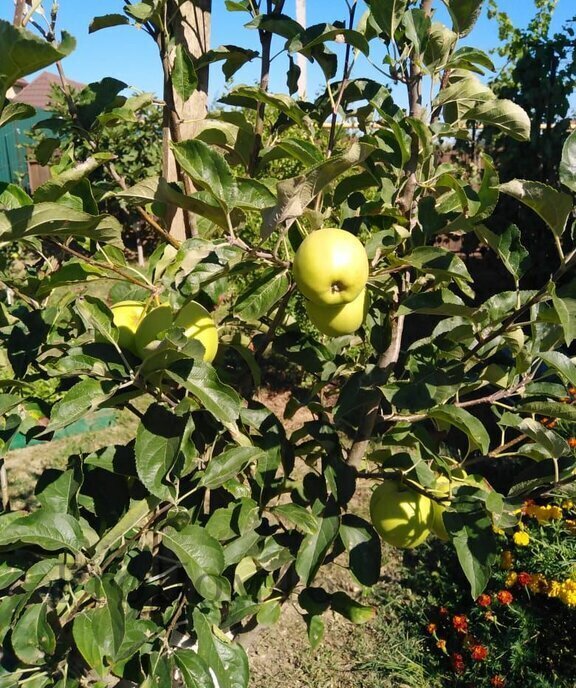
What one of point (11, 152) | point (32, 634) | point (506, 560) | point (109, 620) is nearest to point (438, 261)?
point (109, 620)

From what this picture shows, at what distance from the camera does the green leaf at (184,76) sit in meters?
1.02

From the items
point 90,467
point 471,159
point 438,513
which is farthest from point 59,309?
point 471,159

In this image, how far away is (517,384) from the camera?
1144mm

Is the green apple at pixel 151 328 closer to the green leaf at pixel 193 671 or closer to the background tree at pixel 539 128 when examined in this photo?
the green leaf at pixel 193 671

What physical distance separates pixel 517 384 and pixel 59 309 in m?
0.86

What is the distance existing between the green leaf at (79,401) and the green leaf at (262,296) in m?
0.23

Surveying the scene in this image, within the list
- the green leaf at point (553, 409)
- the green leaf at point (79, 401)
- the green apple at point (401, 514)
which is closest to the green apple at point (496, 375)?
the green leaf at point (553, 409)

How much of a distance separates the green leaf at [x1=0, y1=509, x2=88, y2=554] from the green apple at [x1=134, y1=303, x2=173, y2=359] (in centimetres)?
28

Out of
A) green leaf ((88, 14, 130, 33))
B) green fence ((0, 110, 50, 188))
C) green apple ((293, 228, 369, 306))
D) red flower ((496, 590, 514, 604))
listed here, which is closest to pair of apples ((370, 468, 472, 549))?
green apple ((293, 228, 369, 306))

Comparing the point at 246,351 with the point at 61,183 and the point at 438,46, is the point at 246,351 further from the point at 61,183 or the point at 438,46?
the point at 438,46

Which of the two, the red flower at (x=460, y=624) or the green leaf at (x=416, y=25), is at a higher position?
the green leaf at (x=416, y=25)

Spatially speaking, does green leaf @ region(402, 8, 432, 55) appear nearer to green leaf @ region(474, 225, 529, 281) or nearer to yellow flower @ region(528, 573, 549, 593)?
green leaf @ region(474, 225, 529, 281)

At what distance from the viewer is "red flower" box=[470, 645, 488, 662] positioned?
2.13 metres

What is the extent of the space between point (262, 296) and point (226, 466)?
277 mm
